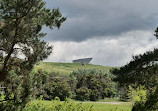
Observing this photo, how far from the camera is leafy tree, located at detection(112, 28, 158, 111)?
5.62m

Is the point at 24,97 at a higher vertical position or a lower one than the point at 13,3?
lower

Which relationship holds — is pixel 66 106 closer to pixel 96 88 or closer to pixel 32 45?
pixel 32 45

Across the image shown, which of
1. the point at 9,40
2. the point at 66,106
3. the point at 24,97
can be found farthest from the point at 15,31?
the point at 66,106

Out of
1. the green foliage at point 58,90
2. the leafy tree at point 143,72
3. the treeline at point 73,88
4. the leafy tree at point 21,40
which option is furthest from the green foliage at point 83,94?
the leafy tree at point 143,72

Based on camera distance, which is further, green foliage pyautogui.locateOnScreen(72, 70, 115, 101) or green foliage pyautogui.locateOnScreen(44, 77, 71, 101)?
green foliage pyautogui.locateOnScreen(72, 70, 115, 101)

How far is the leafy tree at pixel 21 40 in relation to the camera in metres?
7.00

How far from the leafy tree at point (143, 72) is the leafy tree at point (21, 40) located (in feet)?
10.7

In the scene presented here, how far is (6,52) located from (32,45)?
1.24m

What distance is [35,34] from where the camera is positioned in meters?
7.82

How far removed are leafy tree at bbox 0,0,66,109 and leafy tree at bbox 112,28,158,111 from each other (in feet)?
10.7

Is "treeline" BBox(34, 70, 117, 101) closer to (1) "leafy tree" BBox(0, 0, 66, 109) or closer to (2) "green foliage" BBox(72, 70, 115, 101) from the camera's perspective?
(2) "green foliage" BBox(72, 70, 115, 101)

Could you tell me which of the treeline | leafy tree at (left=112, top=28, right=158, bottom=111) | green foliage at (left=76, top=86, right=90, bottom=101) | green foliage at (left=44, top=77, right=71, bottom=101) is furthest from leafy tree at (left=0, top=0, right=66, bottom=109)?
green foliage at (left=76, top=86, right=90, bottom=101)

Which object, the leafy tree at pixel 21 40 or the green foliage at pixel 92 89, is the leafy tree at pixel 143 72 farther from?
the green foliage at pixel 92 89

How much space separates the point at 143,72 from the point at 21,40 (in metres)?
5.13
